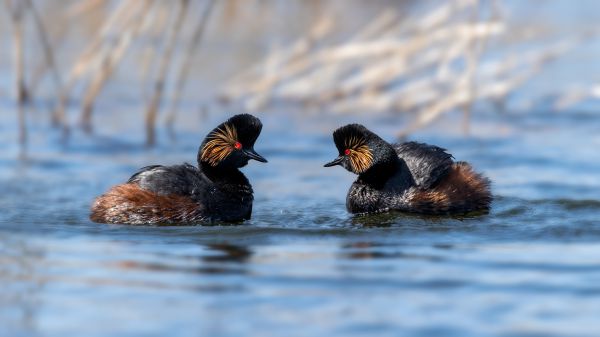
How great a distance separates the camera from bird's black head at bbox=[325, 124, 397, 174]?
8414 millimetres

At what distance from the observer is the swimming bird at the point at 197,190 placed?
7.81 meters

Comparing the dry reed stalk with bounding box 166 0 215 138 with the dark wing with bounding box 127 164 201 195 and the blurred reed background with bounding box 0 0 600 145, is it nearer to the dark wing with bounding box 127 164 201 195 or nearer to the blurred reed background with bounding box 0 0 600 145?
→ the blurred reed background with bounding box 0 0 600 145

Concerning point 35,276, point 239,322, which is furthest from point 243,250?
point 239,322

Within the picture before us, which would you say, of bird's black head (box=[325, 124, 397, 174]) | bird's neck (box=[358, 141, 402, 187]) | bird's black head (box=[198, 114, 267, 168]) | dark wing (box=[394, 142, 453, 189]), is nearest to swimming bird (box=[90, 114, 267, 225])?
bird's black head (box=[198, 114, 267, 168])

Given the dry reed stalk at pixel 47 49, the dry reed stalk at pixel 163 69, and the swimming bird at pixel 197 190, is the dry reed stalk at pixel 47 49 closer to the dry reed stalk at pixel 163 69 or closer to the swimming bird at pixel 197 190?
the dry reed stalk at pixel 163 69

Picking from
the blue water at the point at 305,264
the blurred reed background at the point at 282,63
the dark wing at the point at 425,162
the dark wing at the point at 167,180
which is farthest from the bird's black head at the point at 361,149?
the blurred reed background at the point at 282,63

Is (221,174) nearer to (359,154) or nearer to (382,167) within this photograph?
(359,154)

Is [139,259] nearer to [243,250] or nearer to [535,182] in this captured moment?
[243,250]

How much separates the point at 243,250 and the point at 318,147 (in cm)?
549

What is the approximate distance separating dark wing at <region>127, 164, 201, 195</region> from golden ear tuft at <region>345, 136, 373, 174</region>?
1172mm

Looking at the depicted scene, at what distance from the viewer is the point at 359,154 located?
8500 mm

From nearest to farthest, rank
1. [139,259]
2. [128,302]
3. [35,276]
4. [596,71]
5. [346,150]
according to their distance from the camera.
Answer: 1. [128,302]
2. [35,276]
3. [139,259]
4. [346,150]
5. [596,71]

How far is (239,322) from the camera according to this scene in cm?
510

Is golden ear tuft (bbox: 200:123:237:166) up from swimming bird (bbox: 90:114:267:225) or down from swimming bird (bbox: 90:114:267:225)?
up
